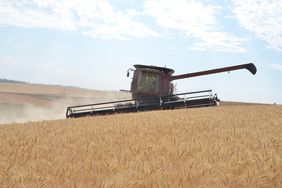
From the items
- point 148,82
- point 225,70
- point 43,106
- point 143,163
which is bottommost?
point 143,163

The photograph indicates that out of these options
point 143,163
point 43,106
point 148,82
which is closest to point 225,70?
point 148,82

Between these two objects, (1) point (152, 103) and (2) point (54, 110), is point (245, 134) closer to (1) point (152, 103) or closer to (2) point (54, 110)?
(1) point (152, 103)

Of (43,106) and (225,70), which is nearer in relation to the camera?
(225,70)

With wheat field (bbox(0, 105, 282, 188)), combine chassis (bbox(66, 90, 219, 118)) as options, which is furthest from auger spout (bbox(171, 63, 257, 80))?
wheat field (bbox(0, 105, 282, 188))

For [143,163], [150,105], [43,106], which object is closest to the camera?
[143,163]

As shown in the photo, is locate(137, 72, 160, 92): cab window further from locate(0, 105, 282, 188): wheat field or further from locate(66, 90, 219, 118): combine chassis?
locate(0, 105, 282, 188): wheat field

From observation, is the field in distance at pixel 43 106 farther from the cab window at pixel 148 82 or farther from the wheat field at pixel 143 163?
the wheat field at pixel 143 163

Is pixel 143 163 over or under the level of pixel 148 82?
under

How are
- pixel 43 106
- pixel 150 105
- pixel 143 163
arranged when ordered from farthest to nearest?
1. pixel 43 106
2. pixel 150 105
3. pixel 143 163

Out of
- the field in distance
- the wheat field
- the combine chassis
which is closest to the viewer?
the wheat field

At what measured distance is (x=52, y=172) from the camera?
543cm

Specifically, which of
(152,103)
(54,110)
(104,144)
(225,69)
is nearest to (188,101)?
(152,103)

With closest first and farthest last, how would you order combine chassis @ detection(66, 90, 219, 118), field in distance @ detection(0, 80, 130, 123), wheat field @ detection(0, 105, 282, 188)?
wheat field @ detection(0, 105, 282, 188) < combine chassis @ detection(66, 90, 219, 118) < field in distance @ detection(0, 80, 130, 123)

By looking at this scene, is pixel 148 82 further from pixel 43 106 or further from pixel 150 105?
pixel 43 106
